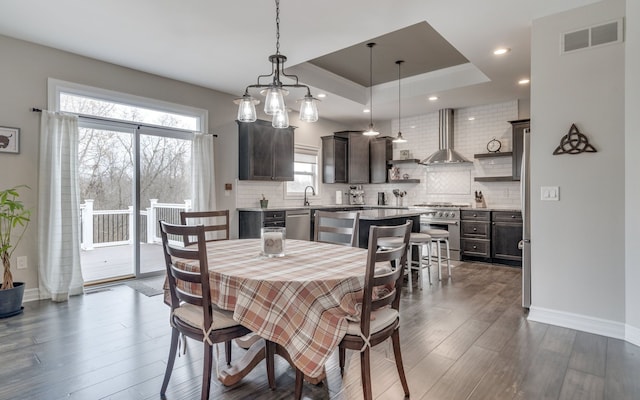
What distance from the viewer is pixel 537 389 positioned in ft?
6.51

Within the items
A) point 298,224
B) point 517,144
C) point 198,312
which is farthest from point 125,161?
point 517,144

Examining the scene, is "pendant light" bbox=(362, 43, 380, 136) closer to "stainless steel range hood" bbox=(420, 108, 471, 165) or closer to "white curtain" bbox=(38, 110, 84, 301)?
"stainless steel range hood" bbox=(420, 108, 471, 165)

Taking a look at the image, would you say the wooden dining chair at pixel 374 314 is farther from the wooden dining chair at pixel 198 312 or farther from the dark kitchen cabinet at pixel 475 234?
the dark kitchen cabinet at pixel 475 234

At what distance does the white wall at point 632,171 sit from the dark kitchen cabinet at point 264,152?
4.48 m

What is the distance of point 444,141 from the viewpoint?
21.1ft

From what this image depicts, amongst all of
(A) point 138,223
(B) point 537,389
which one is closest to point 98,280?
(A) point 138,223

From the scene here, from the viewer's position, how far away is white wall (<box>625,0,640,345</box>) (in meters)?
2.60

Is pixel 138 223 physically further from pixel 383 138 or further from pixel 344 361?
pixel 383 138

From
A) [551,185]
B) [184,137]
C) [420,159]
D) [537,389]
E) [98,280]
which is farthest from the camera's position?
[420,159]

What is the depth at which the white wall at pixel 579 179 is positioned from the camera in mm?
2777

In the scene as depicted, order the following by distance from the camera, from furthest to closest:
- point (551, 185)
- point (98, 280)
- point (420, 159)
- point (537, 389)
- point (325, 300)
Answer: point (420, 159), point (98, 280), point (551, 185), point (537, 389), point (325, 300)

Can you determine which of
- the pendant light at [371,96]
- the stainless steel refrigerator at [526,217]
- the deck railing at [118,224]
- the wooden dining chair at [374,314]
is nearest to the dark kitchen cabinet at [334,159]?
the pendant light at [371,96]

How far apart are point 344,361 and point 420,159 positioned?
5443mm

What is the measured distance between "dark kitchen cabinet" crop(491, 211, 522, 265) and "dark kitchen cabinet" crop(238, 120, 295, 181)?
349 cm
